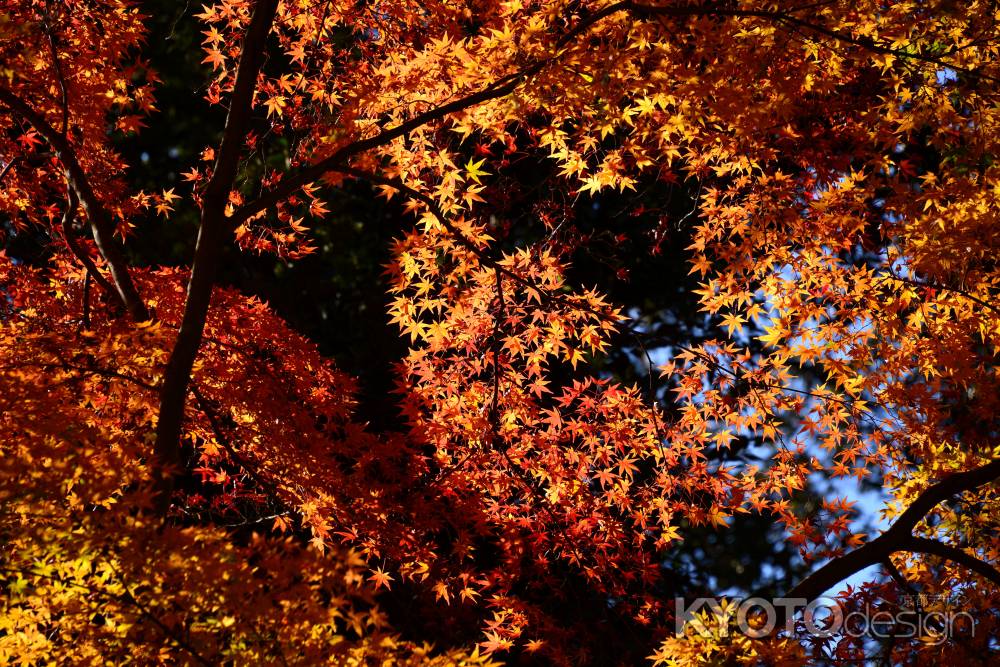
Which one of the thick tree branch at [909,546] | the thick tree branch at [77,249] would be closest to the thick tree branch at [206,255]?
the thick tree branch at [77,249]

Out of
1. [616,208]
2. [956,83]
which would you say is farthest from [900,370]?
[616,208]

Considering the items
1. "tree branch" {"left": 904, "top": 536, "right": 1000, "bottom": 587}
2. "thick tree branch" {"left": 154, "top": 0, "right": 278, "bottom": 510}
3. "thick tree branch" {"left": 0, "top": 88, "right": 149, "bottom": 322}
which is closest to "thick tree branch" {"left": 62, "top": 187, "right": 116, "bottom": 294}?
"thick tree branch" {"left": 0, "top": 88, "right": 149, "bottom": 322}

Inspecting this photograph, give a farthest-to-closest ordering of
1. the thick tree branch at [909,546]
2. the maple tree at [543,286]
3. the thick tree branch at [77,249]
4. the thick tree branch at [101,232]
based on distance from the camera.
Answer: the thick tree branch at [77,249] < the thick tree branch at [101,232] < the maple tree at [543,286] < the thick tree branch at [909,546]

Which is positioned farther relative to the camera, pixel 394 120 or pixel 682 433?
pixel 682 433

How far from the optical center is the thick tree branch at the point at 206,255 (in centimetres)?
386

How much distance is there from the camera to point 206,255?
3941 mm

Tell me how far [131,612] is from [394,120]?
285cm

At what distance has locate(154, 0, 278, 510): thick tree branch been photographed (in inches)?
152

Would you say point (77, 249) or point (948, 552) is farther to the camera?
point (77, 249)

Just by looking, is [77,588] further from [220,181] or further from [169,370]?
[220,181]

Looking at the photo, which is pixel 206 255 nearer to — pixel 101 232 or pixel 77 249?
pixel 101 232

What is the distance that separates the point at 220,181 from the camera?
12.9 feet

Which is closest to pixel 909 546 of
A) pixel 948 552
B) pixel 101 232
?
pixel 948 552

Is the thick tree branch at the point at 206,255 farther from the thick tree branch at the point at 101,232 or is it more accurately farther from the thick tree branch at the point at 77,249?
the thick tree branch at the point at 77,249
